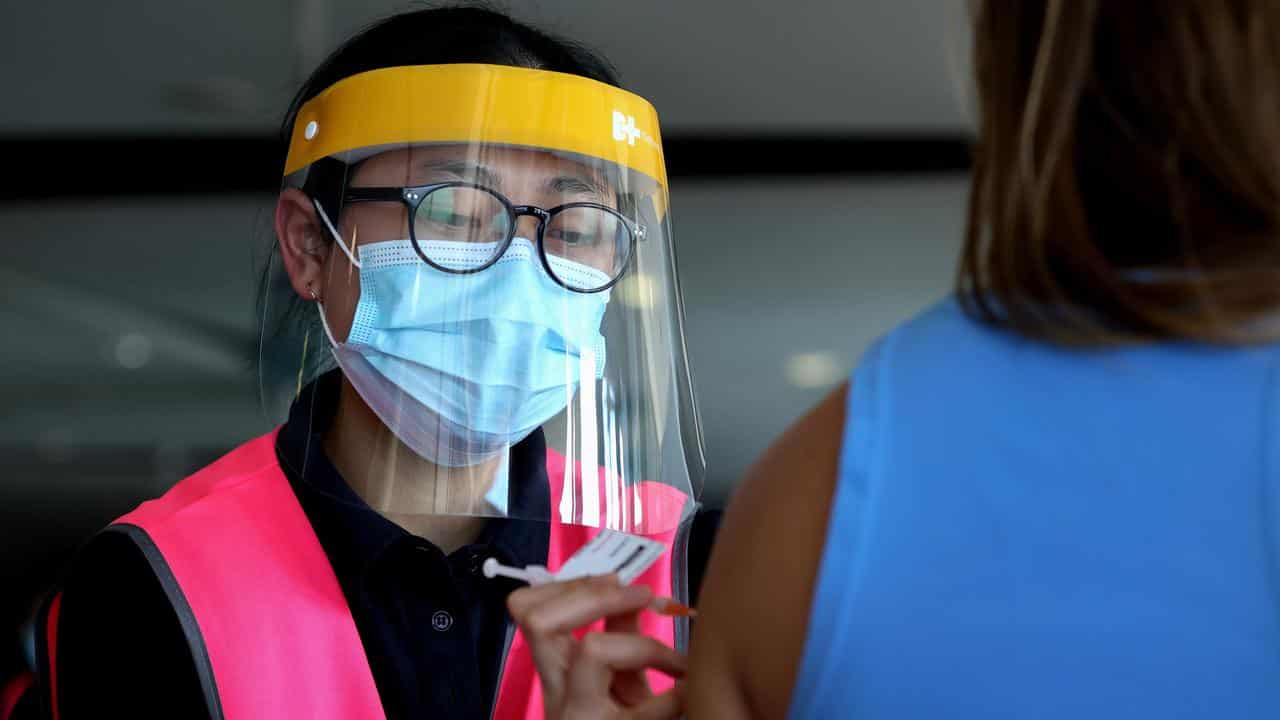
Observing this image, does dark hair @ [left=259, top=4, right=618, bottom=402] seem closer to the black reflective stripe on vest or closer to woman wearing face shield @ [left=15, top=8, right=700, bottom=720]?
woman wearing face shield @ [left=15, top=8, right=700, bottom=720]

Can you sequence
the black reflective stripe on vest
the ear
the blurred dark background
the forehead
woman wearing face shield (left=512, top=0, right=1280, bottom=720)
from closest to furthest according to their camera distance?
woman wearing face shield (left=512, top=0, right=1280, bottom=720), the black reflective stripe on vest, the forehead, the ear, the blurred dark background

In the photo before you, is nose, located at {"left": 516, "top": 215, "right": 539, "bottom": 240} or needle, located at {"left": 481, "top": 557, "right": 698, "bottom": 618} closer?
needle, located at {"left": 481, "top": 557, "right": 698, "bottom": 618}

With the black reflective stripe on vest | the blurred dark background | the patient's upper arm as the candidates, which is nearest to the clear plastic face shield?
the black reflective stripe on vest

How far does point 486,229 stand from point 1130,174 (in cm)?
67

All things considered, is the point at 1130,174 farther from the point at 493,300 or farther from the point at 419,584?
the point at 419,584

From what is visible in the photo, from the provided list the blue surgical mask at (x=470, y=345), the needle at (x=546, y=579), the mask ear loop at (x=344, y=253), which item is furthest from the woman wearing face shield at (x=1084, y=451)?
the mask ear loop at (x=344, y=253)

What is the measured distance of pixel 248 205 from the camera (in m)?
5.22

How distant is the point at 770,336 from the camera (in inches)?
240

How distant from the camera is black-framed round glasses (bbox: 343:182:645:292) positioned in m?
1.11

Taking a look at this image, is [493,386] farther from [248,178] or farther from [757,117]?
[248,178]

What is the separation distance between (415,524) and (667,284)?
374 mm

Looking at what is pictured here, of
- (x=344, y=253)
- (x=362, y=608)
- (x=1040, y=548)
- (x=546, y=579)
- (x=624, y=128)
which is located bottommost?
(x=362, y=608)

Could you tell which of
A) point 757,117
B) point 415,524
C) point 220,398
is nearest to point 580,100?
point 415,524

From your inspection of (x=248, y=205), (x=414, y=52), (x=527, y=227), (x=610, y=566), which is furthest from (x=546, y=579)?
(x=248, y=205)
